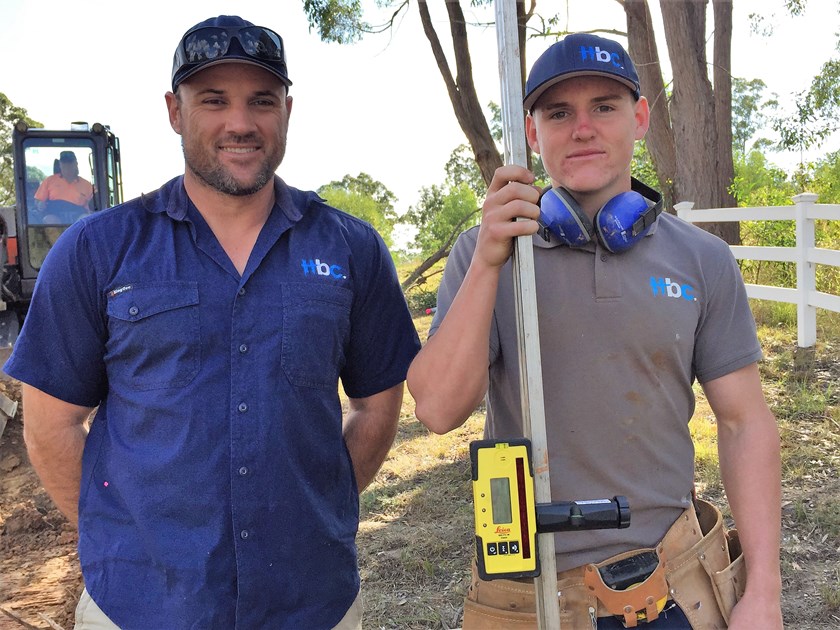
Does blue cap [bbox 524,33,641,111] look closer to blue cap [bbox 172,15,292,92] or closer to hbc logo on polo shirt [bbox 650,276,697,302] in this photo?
hbc logo on polo shirt [bbox 650,276,697,302]

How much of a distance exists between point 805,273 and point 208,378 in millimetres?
7827

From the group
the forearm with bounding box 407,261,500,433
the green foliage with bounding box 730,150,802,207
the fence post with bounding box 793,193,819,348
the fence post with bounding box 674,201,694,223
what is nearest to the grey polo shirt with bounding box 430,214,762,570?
the forearm with bounding box 407,261,500,433

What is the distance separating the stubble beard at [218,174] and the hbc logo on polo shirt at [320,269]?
25cm

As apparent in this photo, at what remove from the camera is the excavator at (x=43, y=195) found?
Result: 10211 mm

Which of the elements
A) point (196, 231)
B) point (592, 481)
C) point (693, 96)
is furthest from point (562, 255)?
point (693, 96)

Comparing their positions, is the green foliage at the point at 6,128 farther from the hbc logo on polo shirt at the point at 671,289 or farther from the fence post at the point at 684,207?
the hbc logo on polo shirt at the point at 671,289

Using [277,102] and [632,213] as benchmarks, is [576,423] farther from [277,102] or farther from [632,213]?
[277,102]

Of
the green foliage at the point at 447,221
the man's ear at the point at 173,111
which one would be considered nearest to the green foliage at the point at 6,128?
the green foliage at the point at 447,221

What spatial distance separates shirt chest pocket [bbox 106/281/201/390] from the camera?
2086 mm

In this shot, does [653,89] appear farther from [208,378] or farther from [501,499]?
[501,499]

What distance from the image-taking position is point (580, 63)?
2.06 m

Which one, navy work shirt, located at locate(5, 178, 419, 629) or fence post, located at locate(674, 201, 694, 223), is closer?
navy work shirt, located at locate(5, 178, 419, 629)

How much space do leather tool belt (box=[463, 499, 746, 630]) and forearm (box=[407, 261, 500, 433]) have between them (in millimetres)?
484

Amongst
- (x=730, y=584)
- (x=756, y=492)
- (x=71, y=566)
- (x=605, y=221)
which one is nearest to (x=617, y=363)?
(x=605, y=221)
